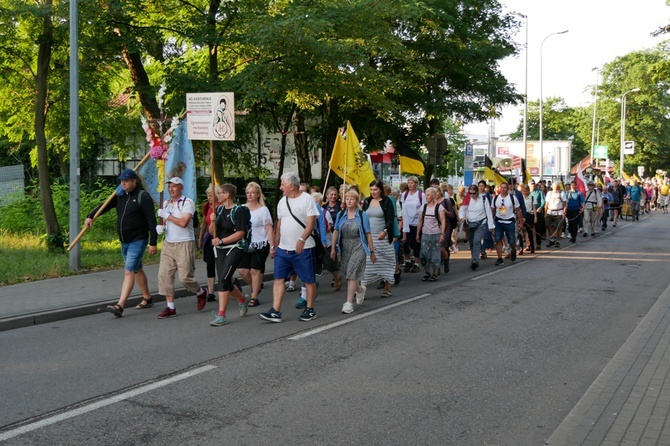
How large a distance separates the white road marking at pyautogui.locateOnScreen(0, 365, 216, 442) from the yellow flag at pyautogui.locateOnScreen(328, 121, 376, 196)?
6.57 m

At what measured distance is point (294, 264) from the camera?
9133 mm

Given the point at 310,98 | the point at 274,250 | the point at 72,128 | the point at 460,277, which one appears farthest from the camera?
the point at 310,98

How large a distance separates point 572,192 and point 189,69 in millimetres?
12137

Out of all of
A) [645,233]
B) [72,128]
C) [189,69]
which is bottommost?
[645,233]

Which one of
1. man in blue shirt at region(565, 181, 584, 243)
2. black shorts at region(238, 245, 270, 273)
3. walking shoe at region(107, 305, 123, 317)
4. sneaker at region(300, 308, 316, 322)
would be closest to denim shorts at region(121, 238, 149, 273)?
walking shoe at region(107, 305, 123, 317)

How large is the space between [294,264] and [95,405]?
3.85 metres

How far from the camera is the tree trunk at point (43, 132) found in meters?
15.2

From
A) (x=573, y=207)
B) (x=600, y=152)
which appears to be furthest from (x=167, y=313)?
(x=600, y=152)

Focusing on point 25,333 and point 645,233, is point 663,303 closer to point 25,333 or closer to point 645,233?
point 25,333

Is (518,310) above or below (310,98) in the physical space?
below

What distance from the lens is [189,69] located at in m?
16.6

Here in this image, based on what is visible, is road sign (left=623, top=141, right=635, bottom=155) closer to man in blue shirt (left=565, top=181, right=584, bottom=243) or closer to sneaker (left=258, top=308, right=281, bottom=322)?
man in blue shirt (left=565, top=181, right=584, bottom=243)

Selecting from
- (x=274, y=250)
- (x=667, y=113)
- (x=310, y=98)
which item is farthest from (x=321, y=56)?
(x=667, y=113)

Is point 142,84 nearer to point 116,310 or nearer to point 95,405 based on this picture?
point 116,310
